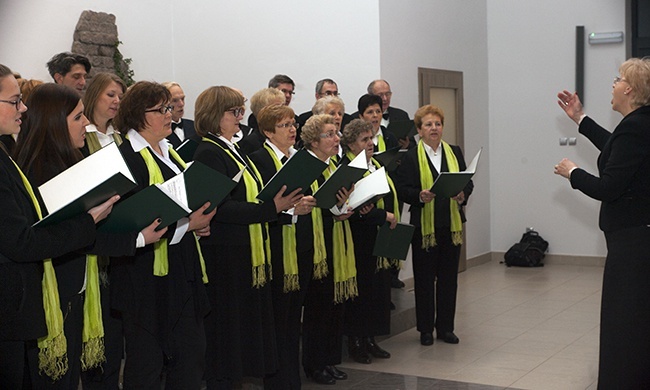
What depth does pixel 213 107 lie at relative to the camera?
4.14m

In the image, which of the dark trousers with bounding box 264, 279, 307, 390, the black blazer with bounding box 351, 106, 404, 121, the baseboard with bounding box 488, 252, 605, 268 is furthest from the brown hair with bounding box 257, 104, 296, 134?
the baseboard with bounding box 488, 252, 605, 268

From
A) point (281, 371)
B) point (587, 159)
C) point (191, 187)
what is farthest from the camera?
point (587, 159)

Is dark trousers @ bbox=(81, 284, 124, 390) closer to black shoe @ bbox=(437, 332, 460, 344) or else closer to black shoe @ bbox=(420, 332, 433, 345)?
black shoe @ bbox=(420, 332, 433, 345)

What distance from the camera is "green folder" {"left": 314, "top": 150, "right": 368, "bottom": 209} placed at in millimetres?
4504

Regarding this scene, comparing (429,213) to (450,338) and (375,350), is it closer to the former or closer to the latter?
(450,338)

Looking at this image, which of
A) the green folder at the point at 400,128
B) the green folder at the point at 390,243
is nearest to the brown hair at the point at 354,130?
the green folder at the point at 390,243

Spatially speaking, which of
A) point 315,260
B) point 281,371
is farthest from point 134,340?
point 315,260

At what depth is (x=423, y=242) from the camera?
6.10 meters

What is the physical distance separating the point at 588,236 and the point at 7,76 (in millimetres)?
8027

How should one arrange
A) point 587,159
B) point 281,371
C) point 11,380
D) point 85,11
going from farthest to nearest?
point 587,159, point 85,11, point 281,371, point 11,380

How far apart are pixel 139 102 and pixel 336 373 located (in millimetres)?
2359

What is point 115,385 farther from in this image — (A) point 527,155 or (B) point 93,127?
(A) point 527,155

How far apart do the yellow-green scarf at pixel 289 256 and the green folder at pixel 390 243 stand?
106 cm

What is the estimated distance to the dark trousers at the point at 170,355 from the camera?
3.55 m
